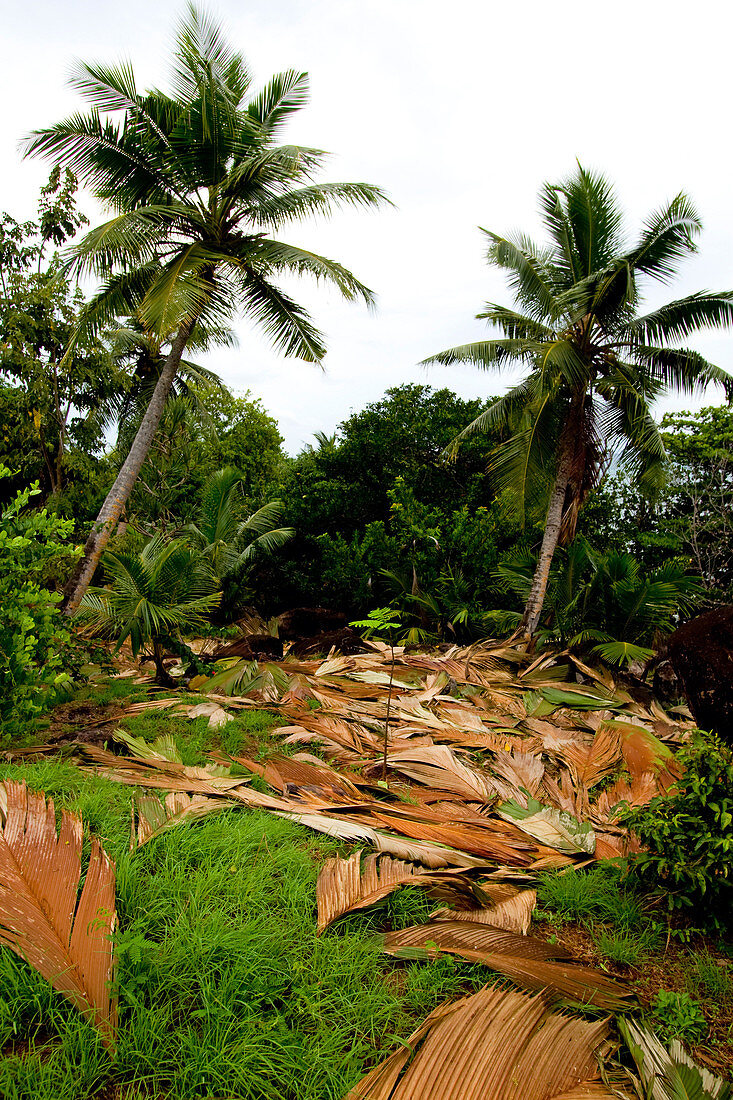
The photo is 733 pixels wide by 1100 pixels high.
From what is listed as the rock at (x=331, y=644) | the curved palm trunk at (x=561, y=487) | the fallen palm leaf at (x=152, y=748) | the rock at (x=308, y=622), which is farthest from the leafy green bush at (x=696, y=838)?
the rock at (x=308, y=622)

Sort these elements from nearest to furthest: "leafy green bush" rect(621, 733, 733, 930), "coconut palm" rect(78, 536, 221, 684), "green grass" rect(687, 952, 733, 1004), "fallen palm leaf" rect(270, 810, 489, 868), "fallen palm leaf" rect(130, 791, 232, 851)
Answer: "green grass" rect(687, 952, 733, 1004)
"leafy green bush" rect(621, 733, 733, 930)
"fallen palm leaf" rect(130, 791, 232, 851)
"fallen palm leaf" rect(270, 810, 489, 868)
"coconut palm" rect(78, 536, 221, 684)

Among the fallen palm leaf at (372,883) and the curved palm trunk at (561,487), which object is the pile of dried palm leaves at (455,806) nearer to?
the fallen palm leaf at (372,883)

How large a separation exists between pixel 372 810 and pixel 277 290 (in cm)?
912

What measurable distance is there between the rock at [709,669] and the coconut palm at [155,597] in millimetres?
4501

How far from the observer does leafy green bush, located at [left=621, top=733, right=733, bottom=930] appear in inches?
98.9

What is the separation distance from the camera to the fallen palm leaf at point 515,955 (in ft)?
6.90

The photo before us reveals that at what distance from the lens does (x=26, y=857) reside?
2.31 meters

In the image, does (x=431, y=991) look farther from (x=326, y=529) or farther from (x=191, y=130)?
(x=326, y=529)

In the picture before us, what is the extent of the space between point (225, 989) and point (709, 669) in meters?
2.76

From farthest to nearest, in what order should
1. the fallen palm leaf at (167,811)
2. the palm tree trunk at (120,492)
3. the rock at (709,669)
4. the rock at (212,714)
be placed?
1. the palm tree trunk at (120,492)
2. the rock at (212,714)
3. the rock at (709,669)
4. the fallen palm leaf at (167,811)

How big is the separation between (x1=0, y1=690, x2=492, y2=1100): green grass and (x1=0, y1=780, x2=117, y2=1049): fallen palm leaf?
0.05 meters

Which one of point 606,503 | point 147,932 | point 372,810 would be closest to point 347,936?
point 147,932

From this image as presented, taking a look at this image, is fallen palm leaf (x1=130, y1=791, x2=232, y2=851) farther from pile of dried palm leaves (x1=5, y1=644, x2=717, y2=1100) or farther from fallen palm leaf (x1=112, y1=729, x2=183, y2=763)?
fallen palm leaf (x1=112, y1=729, x2=183, y2=763)

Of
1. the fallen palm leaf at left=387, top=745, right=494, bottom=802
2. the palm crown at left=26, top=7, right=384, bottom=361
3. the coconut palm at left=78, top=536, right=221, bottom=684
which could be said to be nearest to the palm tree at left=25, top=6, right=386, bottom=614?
the palm crown at left=26, top=7, right=384, bottom=361
